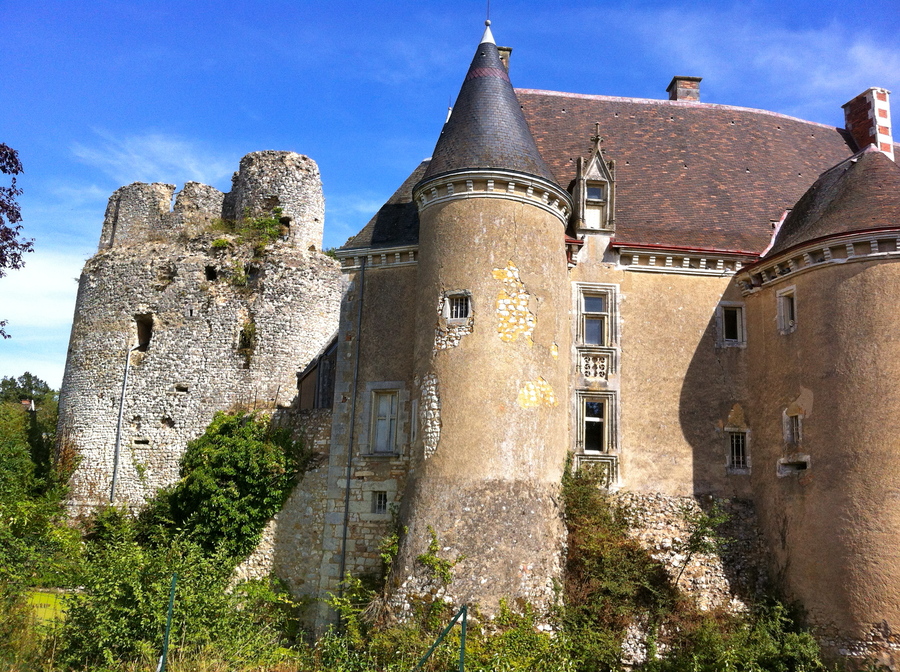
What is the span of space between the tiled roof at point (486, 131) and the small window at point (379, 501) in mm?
6337

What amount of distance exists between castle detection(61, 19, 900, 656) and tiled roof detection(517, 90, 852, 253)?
74 mm

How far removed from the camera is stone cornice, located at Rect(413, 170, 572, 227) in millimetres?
15289

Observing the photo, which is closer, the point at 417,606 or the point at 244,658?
the point at 244,658

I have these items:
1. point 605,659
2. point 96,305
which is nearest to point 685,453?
point 605,659

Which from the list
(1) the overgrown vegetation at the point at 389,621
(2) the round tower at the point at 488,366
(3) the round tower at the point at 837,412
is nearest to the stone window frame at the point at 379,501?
(1) the overgrown vegetation at the point at 389,621

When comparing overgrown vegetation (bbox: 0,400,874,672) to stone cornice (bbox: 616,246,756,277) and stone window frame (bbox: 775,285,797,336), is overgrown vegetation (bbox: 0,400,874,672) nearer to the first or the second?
stone window frame (bbox: 775,285,797,336)

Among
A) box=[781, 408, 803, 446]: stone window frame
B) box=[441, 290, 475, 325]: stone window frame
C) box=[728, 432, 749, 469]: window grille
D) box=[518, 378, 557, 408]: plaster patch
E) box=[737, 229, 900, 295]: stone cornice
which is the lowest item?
box=[728, 432, 749, 469]: window grille

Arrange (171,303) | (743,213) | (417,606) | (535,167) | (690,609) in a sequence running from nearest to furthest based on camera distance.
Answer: (417,606) → (690,609) → (535,167) → (743,213) → (171,303)

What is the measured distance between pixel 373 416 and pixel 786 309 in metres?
8.42

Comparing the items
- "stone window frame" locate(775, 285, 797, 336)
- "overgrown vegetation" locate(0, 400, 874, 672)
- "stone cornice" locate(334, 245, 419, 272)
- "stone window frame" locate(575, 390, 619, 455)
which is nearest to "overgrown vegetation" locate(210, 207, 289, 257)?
"stone cornice" locate(334, 245, 419, 272)

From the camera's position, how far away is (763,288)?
16.6m

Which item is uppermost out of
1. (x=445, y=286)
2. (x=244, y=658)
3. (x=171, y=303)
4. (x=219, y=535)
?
(x=171, y=303)

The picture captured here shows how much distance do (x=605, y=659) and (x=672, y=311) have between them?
23.1 ft

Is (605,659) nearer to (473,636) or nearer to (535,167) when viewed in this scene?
(473,636)
